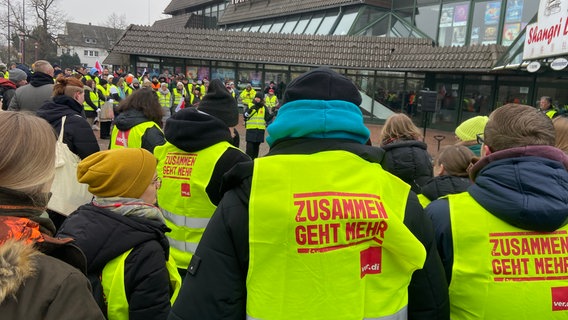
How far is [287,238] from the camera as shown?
1.55 meters

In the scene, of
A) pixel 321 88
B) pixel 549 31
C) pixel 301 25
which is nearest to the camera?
pixel 321 88

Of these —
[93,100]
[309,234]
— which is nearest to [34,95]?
[309,234]

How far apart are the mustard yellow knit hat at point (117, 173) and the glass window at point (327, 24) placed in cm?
2073

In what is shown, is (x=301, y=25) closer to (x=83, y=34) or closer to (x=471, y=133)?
(x=471, y=133)

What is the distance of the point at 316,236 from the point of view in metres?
1.56

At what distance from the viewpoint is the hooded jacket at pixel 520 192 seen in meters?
1.80

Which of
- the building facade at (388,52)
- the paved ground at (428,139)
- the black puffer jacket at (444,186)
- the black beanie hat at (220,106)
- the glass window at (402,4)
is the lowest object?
the paved ground at (428,139)

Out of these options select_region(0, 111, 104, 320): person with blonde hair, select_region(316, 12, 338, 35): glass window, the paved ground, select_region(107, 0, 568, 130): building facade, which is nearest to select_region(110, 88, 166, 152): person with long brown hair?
select_region(0, 111, 104, 320): person with blonde hair

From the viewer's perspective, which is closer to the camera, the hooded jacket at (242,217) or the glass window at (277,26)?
the hooded jacket at (242,217)

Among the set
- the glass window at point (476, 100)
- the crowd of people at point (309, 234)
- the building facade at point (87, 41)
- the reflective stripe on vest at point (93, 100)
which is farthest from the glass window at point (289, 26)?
the building facade at point (87, 41)

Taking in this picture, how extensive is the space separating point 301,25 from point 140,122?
20240 millimetres

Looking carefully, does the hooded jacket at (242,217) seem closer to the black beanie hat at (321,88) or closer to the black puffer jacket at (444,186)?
the black beanie hat at (321,88)

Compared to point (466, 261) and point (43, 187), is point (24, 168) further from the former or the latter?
point (466, 261)

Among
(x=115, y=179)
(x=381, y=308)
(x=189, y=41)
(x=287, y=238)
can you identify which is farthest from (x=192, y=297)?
(x=189, y=41)
